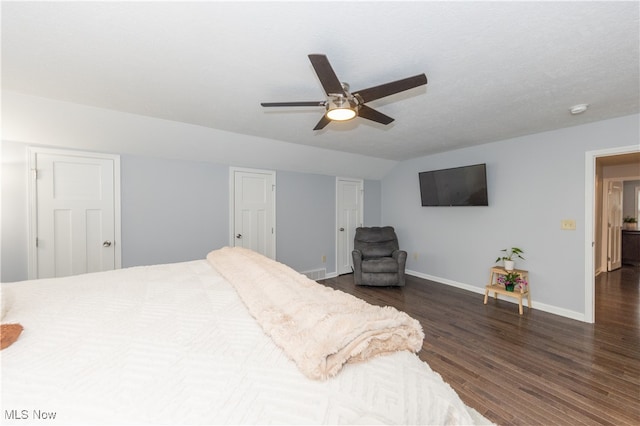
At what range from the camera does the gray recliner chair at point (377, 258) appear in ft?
13.8

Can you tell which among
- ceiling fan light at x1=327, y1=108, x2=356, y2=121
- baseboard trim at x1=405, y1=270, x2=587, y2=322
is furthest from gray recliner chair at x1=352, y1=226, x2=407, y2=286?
ceiling fan light at x1=327, y1=108, x2=356, y2=121

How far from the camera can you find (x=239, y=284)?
5.49ft

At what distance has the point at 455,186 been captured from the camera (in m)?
4.10

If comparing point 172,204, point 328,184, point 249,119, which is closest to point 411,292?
point 328,184

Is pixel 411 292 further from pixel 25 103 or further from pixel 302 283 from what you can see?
pixel 25 103

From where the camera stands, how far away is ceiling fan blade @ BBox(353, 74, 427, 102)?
1.53m

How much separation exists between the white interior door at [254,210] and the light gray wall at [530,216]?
115 inches

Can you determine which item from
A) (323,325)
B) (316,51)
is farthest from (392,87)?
(323,325)

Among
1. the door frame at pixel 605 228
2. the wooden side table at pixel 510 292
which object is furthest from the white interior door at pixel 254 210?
the door frame at pixel 605 228

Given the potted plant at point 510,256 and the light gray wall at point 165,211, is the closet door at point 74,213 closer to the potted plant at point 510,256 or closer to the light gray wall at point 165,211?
the light gray wall at point 165,211

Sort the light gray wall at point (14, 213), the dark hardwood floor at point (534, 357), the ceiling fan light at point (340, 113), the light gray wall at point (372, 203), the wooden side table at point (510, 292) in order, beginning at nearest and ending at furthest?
the dark hardwood floor at point (534, 357)
the ceiling fan light at point (340, 113)
the light gray wall at point (14, 213)
the wooden side table at point (510, 292)
the light gray wall at point (372, 203)

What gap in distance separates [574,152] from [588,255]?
4.17 ft

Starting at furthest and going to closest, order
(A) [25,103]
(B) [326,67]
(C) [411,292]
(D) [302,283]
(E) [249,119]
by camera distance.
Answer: (C) [411,292]
(E) [249,119]
(A) [25,103]
(D) [302,283]
(B) [326,67]

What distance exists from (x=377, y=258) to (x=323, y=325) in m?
3.73
